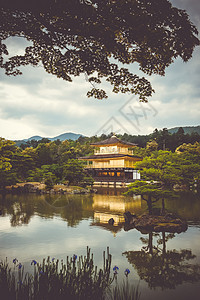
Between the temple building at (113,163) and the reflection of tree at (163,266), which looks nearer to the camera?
the reflection of tree at (163,266)

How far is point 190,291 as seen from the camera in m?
4.04

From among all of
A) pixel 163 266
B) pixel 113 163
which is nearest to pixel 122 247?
pixel 163 266

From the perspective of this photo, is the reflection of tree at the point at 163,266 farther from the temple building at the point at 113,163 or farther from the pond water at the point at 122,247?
the temple building at the point at 113,163

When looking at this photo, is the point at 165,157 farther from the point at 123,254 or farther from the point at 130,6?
the point at 130,6

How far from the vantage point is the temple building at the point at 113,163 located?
1266 inches

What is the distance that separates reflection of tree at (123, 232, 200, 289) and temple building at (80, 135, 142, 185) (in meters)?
24.3

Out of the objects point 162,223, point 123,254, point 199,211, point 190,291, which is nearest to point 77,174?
point 199,211

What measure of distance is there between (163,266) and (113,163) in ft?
93.6

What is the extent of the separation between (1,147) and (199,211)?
52.0 ft

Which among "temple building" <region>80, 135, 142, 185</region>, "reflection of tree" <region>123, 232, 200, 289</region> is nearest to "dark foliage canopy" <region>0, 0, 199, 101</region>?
"reflection of tree" <region>123, 232, 200, 289</region>

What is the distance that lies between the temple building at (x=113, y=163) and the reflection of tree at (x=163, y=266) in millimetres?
24288

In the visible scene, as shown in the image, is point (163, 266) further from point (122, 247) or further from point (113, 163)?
point (113, 163)

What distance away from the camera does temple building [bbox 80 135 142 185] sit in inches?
1266

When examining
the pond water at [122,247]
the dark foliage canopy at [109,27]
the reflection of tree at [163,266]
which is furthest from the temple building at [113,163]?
the dark foliage canopy at [109,27]
